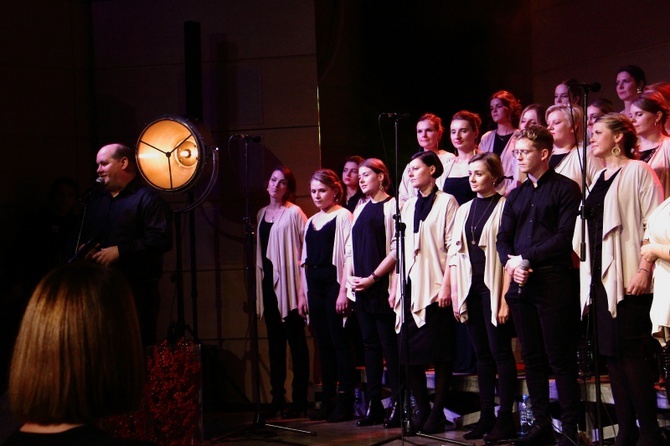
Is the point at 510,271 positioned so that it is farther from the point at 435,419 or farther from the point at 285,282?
the point at 285,282

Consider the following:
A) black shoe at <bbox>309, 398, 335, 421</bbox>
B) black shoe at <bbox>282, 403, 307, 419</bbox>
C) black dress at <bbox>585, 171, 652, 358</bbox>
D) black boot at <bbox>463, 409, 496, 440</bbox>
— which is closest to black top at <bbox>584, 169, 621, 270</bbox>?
black dress at <bbox>585, 171, 652, 358</bbox>

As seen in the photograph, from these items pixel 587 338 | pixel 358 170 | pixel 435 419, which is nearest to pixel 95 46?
pixel 358 170

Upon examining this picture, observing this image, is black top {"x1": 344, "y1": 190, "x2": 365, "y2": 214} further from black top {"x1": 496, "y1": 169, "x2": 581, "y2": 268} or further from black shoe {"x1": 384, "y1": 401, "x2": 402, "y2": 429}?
black top {"x1": 496, "y1": 169, "x2": 581, "y2": 268}

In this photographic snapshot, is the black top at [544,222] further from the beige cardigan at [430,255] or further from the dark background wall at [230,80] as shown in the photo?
the dark background wall at [230,80]

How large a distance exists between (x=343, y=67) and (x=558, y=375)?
162 inches

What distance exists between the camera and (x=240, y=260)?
720 cm

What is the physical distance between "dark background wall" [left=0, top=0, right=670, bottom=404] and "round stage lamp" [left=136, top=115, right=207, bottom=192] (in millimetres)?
935

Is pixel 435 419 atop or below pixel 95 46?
below

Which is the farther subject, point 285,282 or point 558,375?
point 285,282

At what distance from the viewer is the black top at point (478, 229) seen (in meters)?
5.25

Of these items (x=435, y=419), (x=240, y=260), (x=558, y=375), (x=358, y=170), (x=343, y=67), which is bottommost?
(x=435, y=419)

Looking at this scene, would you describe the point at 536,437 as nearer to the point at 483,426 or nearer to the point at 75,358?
the point at 483,426

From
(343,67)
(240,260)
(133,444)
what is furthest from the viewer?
(343,67)

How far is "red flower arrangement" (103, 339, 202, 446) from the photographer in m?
4.71
